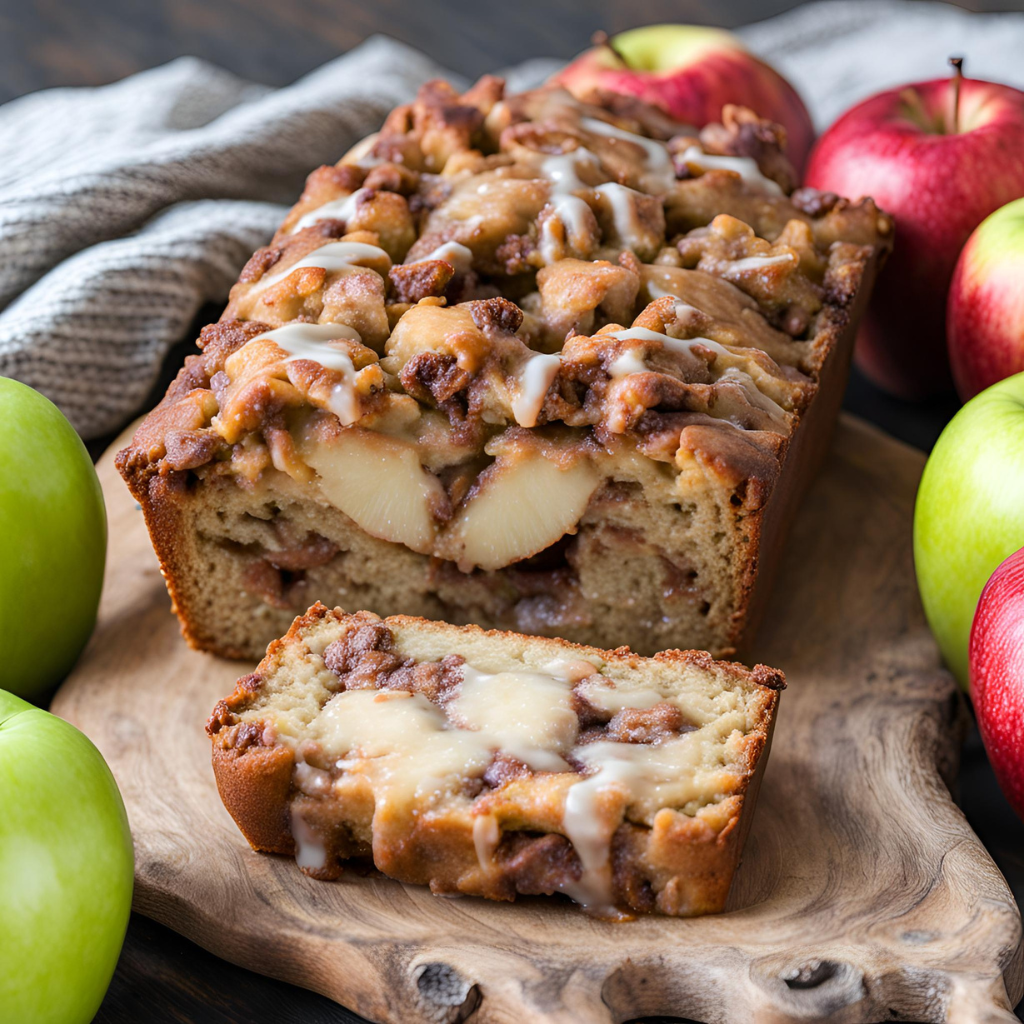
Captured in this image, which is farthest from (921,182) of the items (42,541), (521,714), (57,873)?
(57,873)

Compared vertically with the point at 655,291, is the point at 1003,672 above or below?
below

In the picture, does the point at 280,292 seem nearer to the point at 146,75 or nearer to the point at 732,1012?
the point at 732,1012

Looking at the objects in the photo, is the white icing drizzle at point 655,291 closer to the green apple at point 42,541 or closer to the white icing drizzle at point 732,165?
the white icing drizzle at point 732,165

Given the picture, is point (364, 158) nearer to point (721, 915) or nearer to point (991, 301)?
point (991, 301)

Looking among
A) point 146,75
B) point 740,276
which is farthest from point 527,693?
point 146,75

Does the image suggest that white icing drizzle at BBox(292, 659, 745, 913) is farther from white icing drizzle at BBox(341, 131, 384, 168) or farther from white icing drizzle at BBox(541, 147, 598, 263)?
white icing drizzle at BBox(341, 131, 384, 168)

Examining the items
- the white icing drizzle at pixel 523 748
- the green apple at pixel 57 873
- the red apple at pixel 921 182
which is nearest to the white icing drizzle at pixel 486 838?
the white icing drizzle at pixel 523 748
